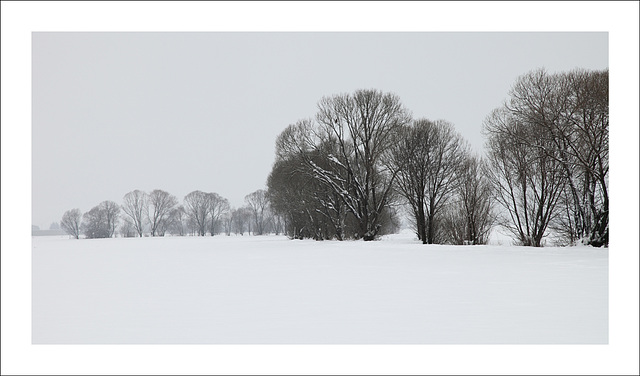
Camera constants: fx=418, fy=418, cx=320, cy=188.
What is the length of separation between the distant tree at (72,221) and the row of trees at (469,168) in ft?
303

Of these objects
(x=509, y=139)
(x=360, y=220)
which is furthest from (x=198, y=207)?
(x=509, y=139)

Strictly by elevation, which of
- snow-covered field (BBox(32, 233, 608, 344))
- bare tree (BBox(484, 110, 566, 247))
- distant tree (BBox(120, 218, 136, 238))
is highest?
bare tree (BBox(484, 110, 566, 247))

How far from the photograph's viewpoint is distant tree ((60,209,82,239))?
115619 millimetres

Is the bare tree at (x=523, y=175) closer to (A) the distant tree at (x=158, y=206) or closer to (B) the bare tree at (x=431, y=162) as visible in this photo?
(B) the bare tree at (x=431, y=162)

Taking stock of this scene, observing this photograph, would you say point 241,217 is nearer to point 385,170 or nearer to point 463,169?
point 385,170

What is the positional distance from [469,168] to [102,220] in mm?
103209

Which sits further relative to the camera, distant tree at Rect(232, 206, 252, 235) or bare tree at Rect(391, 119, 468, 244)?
distant tree at Rect(232, 206, 252, 235)

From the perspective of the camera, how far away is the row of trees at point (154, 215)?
353 feet

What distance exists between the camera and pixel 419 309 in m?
7.70

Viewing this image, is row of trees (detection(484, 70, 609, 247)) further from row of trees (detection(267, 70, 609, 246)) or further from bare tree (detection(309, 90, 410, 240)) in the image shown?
bare tree (detection(309, 90, 410, 240))

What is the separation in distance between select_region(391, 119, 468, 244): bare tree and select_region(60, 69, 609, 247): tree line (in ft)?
0.27

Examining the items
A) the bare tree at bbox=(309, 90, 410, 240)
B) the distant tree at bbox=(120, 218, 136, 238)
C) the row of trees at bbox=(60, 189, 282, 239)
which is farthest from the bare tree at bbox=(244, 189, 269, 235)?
the bare tree at bbox=(309, 90, 410, 240)

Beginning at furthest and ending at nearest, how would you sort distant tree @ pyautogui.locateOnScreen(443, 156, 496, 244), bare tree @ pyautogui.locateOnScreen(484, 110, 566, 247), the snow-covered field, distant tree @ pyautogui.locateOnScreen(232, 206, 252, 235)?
distant tree @ pyautogui.locateOnScreen(232, 206, 252, 235) < distant tree @ pyautogui.locateOnScreen(443, 156, 496, 244) < bare tree @ pyautogui.locateOnScreen(484, 110, 566, 247) < the snow-covered field

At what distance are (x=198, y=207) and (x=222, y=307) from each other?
114 m
